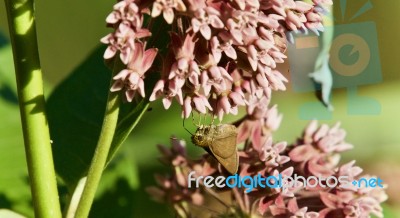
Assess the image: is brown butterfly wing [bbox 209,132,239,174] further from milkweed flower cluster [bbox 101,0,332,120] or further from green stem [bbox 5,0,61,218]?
green stem [bbox 5,0,61,218]

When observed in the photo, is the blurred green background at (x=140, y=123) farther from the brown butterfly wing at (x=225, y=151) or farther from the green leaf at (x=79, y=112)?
the brown butterfly wing at (x=225, y=151)

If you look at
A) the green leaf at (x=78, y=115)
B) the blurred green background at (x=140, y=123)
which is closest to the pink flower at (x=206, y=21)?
the green leaf at (x=78, y=115)

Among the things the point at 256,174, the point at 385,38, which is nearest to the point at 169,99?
the point at 256,174

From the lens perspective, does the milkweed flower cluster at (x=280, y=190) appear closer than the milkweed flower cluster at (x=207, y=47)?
No

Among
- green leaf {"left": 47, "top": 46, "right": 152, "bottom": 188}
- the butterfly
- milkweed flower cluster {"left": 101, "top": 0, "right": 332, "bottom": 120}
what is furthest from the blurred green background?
milkweed flower cluster {"left": 101, "top": 0, "right": 332, "bottom": 120}

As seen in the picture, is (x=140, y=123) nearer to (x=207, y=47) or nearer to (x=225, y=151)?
(x=225, y=151)
